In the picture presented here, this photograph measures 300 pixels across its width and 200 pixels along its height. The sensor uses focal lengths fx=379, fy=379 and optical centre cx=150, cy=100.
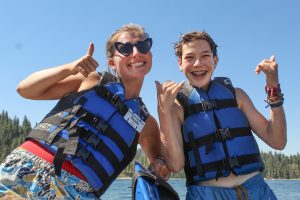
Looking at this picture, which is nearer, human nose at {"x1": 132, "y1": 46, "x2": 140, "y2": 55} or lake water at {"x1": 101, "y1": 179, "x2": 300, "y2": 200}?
human nose at {"x1": 132, "y1": 46, "x2": 140, "y2": 55}

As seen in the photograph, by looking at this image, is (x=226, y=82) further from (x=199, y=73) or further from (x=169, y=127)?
(x=169, y=127)

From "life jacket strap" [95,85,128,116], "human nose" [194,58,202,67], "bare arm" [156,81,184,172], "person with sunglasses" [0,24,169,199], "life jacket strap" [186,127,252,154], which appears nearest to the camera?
"person with sunglasses" [0,24,169,199]

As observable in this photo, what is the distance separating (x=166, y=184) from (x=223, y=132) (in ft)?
3.90

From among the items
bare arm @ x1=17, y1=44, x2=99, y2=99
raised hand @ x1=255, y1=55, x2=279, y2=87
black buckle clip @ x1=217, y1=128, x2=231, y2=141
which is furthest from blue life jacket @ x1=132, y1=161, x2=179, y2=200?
raised hand @ x1=255, y1=55, x2=279, y2=87

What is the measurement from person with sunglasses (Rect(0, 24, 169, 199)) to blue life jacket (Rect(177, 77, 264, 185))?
50 cm

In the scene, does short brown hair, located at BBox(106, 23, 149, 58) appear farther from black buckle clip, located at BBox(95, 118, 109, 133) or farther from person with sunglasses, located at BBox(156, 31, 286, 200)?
black buckle clip, located at BBox(95, 118, 109, 133)

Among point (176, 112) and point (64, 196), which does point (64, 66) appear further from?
point (176, 112)

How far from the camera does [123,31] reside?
196 inches

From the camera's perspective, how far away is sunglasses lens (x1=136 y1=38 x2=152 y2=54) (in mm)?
4781

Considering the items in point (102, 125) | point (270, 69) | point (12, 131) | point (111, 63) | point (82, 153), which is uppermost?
point (111, 63)

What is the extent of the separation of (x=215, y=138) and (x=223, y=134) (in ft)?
0.40

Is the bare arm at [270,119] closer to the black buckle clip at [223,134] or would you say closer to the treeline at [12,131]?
the black buckle clip at [223,134]

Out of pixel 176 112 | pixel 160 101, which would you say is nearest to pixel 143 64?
pixel 160 101

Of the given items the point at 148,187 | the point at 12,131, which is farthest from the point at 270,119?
the point at 12,131
